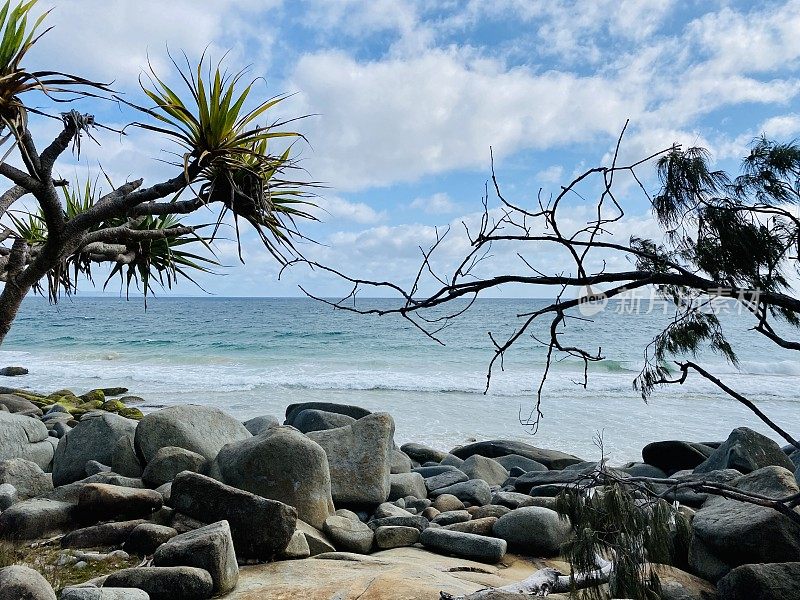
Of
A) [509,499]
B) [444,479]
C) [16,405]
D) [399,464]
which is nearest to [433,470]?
[444,479]

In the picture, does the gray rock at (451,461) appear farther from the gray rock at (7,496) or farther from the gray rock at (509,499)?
the gray rock at (7,496)

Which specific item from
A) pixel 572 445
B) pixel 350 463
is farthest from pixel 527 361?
pixel 350 463

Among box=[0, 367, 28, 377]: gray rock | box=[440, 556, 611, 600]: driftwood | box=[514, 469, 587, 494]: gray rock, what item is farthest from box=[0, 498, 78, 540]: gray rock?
box=[0, 367, 28, 377]: gray rock

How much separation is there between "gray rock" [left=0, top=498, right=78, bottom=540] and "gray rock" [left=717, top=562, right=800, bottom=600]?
187 inches

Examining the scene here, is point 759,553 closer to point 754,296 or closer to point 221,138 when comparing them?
point 754,296

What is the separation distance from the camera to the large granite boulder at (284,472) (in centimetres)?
545

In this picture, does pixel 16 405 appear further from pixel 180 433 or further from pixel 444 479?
pixel 444 479

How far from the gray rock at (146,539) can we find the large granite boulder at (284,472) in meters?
0.90

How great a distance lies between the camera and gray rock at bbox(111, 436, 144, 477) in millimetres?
6543

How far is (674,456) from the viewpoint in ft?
36.7

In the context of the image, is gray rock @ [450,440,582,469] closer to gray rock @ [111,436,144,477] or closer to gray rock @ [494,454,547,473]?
gray rock @ [494,454,547,473]

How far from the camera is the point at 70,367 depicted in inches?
1187

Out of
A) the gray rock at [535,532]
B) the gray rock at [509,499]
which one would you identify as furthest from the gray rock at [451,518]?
the gray rock at [509,499]

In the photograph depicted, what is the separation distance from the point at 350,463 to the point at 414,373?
2040cm
